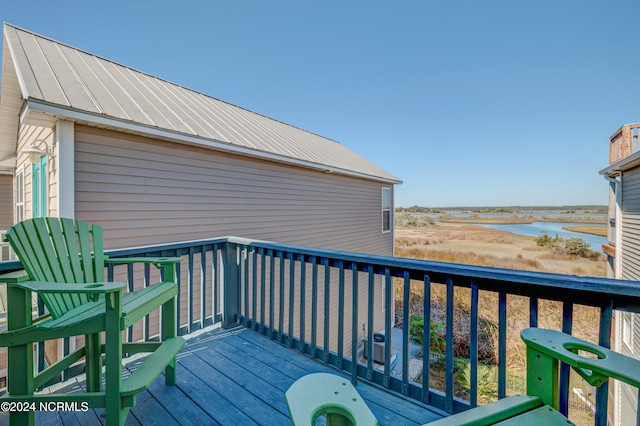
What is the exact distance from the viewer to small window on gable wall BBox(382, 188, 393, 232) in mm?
9578

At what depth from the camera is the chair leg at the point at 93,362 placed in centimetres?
165

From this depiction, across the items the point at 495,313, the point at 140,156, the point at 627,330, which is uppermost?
the point at 140,156

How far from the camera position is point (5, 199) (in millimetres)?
7746

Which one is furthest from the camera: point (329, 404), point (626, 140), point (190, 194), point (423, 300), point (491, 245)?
point (491, 245)

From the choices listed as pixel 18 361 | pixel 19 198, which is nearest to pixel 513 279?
pixel 18 361

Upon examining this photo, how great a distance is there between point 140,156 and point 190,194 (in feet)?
2.77

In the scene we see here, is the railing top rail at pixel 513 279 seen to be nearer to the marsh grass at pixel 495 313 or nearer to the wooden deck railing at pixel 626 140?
the marsh grass at pixel 495 313

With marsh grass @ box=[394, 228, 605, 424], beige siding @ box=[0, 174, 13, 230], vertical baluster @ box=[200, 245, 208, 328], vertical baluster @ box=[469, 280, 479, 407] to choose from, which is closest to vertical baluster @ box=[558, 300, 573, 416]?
vertical baluster @ box=[469, 280, 479, 407]

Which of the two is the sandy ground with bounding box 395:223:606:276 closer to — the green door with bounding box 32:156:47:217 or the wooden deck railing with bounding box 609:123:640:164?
the wooden deck railing with bounding box 609:123:640:164

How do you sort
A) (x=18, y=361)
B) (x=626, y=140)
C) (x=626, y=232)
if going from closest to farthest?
(x=18, y=361)
(x=626, y=140)
(x=626, y=232)

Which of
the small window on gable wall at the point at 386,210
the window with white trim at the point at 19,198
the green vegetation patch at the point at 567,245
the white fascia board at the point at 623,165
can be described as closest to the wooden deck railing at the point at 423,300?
the window with white trim at the point at 19,198

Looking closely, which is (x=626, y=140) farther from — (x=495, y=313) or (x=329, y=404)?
(x=329, y=404)

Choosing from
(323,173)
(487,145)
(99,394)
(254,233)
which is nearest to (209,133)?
(254,233)

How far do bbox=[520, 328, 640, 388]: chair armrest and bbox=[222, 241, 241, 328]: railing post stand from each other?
112 inches
